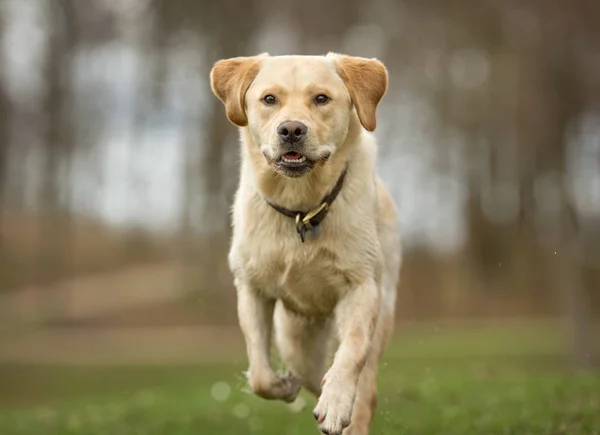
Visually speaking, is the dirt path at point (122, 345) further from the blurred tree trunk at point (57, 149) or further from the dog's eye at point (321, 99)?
the dog's eye at point (321, 99)

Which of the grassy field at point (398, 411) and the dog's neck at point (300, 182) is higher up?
the dog's neck at point (300, 182)

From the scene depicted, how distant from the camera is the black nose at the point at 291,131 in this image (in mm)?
4723

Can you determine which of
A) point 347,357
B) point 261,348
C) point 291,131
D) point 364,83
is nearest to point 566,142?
point 364,83

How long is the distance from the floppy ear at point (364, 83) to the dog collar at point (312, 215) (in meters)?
0.40

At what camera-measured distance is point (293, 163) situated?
482 cm

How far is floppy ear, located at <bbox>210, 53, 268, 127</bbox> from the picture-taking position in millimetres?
5242

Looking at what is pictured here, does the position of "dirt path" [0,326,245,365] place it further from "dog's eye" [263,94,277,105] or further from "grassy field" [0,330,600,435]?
"dog's eye" [263,94,277,105]

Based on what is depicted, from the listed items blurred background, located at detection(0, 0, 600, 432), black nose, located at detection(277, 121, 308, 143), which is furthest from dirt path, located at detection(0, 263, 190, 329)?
black nose, located at detection(277, 121, 308, 143)

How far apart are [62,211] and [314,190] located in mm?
27900

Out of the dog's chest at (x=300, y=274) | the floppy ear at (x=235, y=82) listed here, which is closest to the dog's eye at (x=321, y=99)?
the floppy ear at (x=235, y=82)

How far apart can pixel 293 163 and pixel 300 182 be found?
1.50 feet

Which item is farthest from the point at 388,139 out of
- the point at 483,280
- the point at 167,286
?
the point at 167,286

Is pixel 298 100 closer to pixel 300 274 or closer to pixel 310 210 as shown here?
pixel 310 210

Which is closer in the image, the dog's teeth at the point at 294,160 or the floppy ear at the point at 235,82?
the dog's teeth at the point at 294,160
